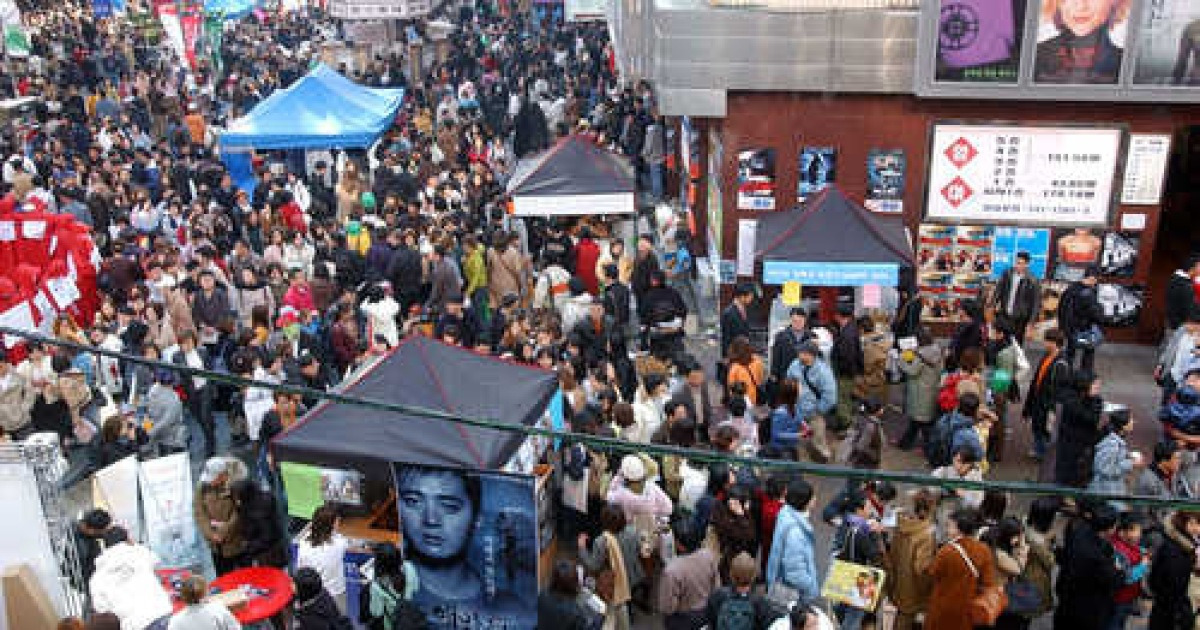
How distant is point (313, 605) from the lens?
6.79 m

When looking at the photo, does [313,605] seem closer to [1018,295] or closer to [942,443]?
[942,443]

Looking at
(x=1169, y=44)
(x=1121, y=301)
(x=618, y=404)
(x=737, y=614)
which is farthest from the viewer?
(x=1121, y=301)

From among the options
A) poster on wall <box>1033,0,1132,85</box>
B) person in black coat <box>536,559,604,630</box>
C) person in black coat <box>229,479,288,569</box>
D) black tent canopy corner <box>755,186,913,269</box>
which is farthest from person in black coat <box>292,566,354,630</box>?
poster on wall <box>1033,0,1132,85</box>

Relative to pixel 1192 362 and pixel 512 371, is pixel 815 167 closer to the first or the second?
pixel 1192 362

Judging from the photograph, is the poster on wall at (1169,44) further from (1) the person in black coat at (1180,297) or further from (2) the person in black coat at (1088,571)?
(2) the person in black coat at (1088,571)

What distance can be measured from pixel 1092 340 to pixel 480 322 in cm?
662

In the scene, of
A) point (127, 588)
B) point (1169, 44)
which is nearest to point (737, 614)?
point (127, 588)

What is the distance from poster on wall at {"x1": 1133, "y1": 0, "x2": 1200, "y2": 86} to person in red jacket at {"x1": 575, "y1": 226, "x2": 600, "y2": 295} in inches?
245

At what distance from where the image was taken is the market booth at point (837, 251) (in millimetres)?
11047

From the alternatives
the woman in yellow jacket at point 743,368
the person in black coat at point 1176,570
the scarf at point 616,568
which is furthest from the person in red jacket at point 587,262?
the person in black coat at point 1176,570

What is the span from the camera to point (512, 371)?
28.5ft

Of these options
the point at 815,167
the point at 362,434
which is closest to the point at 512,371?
the point at 362,434

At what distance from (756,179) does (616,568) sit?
23.0 ft

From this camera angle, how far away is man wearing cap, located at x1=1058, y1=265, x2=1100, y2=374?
11.2m
